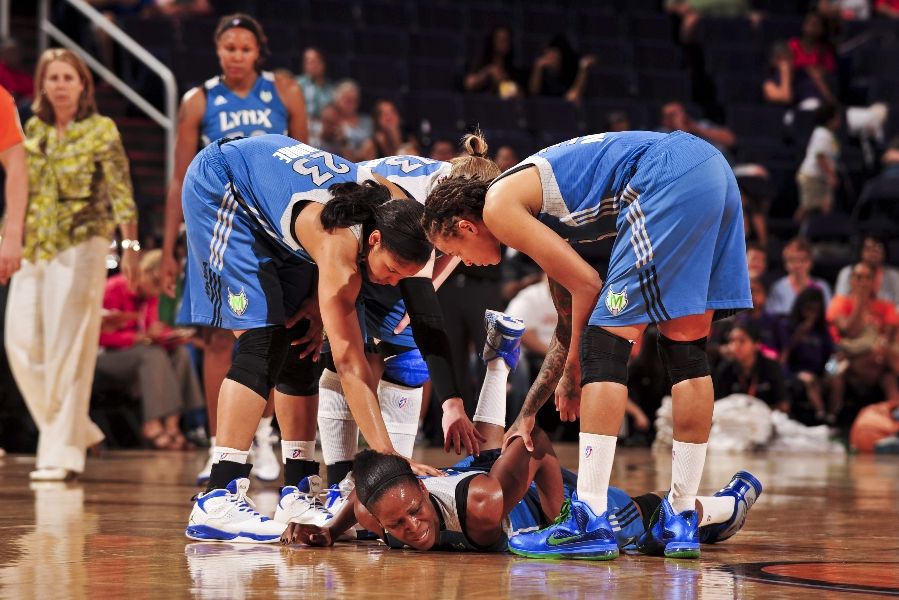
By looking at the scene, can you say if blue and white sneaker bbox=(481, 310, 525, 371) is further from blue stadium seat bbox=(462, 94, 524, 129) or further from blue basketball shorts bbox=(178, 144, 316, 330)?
blue stadium seat bbox=(462, 94, 524, 129)

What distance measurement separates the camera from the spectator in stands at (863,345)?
9.17 m

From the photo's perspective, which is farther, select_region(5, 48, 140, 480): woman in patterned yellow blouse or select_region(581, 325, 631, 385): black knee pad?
select_region(5, 48, 140, 480): woman in patterned yellow blouse

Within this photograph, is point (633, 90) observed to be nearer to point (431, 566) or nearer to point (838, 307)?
point (838, 307)

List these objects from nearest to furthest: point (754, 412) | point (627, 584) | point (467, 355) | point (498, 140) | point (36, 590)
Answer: point (36, 590)
point (627, 584)
point (467, 355)
point (754, 412)
point (498, 140)

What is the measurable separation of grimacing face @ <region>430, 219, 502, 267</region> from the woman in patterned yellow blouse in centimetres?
254

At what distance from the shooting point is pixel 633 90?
12594 mm

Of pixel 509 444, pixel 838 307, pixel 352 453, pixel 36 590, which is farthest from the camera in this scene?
pixel 838 307

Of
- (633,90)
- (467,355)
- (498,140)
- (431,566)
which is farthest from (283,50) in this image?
(431,566)

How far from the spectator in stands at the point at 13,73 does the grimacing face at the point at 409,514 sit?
6.56 metres

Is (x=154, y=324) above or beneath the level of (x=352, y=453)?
above

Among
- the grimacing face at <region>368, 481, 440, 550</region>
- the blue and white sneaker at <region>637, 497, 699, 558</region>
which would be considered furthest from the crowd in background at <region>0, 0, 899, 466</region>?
the blue and white sneaker at <region>637, 497, 699, 558</region>

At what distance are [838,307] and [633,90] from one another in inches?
148

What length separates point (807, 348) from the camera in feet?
30.8

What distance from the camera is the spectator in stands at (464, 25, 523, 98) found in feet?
38.6
